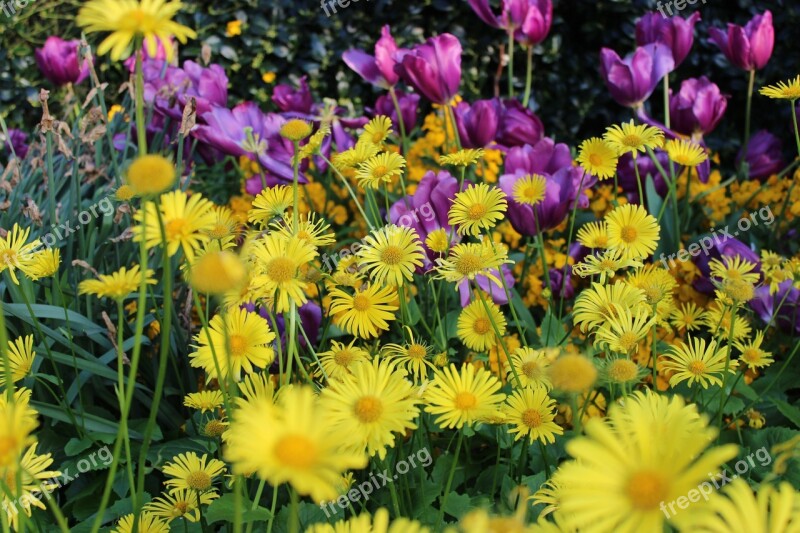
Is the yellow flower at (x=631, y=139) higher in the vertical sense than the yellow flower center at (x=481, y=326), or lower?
higher

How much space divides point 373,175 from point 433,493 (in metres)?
0.50

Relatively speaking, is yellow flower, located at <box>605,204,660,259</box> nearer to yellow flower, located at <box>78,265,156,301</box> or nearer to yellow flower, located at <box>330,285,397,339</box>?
yellow flower, located at <box>330,285,397,339</box>

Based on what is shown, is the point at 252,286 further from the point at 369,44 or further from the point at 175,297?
the point at 369,44

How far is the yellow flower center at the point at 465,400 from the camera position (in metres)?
0.86

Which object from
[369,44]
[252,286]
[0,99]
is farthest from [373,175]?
[0,99]

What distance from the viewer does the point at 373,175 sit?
1.20m

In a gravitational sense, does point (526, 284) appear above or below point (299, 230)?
below

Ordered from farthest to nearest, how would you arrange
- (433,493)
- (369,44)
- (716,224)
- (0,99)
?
(0,99) < (369,44) < (716,224) < (433,493)

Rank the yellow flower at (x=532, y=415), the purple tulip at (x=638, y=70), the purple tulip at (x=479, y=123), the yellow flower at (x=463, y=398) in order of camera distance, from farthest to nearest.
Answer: the purple tulip at (x=638, y=70)
the purple tulip at (x=479, y=123)
the yellow flower at (x=532, y=415)
the yellow flower at (x=463, y=398)

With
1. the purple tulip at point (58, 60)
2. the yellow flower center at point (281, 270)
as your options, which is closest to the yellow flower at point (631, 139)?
the yellow flower center at point (281, 270)

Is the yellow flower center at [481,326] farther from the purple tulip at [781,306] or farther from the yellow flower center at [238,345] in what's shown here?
the purple tulip at [781,306]

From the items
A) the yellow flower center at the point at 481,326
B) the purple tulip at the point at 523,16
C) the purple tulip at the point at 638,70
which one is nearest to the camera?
the yellow flower center at the point at 481,326

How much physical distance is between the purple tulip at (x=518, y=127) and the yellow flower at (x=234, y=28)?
1867 mm

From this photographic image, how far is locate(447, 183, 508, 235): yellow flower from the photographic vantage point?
1.10 m
